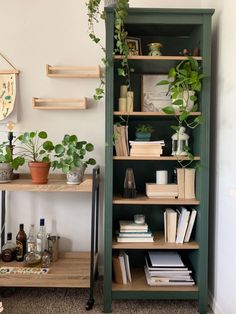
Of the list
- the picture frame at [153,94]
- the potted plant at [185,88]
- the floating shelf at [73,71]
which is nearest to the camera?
the potted plant at [185,88]

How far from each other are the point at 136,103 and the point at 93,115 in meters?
0.35

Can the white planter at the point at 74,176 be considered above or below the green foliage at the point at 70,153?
below

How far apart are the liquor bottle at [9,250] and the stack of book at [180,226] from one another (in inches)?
44.5

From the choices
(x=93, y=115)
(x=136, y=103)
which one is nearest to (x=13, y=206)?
(x=93, y=115)

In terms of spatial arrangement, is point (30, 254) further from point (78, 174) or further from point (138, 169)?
point (138, 169)

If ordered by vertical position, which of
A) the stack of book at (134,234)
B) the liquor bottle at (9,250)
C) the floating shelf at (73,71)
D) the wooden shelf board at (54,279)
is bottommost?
the wooden shelf board at (54,279)

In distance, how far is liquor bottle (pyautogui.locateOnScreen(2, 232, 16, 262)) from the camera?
2.08 metres

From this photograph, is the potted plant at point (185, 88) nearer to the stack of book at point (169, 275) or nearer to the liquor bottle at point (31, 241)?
the stack of book at point (169, 275)

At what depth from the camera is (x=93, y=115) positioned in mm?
2230

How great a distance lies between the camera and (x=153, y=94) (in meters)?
2.04

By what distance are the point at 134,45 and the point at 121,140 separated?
2.20ft

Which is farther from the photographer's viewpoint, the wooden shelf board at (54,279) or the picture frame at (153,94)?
the picture frame at (153,94)

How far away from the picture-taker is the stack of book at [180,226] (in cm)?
188

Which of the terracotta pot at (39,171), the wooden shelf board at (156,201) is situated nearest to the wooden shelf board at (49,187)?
the terracotta pot at (39,171)
